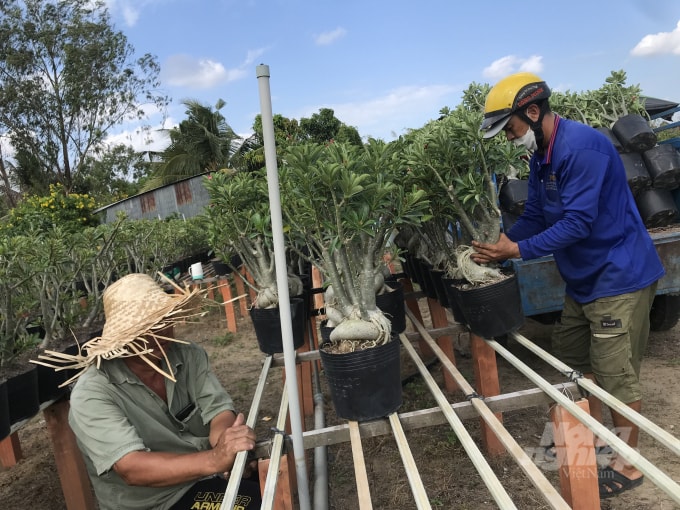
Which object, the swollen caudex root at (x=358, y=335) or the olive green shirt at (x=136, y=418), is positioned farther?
the swollen caudex root at (x=358, y=335)

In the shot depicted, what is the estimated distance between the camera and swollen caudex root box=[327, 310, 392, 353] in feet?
7.77

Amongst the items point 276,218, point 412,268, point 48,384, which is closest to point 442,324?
point 412,268

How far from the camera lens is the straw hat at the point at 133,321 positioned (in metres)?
1.86

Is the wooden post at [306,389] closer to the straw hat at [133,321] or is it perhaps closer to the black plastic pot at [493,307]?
the black plastic pot at [493,307]

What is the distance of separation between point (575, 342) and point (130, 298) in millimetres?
2525

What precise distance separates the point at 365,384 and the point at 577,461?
935 mm

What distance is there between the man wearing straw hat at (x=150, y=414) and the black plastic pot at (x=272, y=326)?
1000 mm

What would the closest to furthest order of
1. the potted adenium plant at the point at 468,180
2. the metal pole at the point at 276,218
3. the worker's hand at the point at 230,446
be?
the metal pole at the point at 276,218 < the worker's hand at the point at 230,446 < the potted adenium plant at the point at 468,180

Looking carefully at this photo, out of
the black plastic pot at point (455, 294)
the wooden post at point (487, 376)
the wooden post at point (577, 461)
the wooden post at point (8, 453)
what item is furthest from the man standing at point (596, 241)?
the wooden post at point (8, 453)

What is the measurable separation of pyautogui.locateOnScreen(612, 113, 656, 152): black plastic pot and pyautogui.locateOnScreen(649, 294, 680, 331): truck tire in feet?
4.10

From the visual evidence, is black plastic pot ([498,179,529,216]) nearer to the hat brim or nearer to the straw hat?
the hat brim

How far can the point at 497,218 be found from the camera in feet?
9.83

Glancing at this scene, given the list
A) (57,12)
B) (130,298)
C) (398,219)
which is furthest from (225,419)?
(57,12)

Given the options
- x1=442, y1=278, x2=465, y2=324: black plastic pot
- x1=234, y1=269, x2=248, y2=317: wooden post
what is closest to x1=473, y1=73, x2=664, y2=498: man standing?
x1=442, y1=278, x2=465, y2=324: black plastic pot
